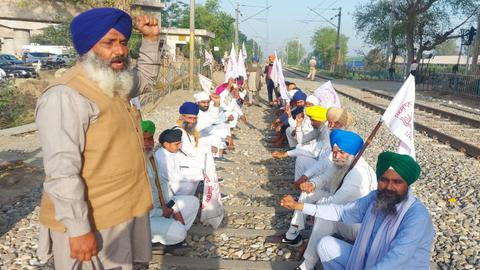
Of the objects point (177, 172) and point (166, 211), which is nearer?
point (166, 211)

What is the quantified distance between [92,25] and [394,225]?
205cm

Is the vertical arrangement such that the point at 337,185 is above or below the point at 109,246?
below

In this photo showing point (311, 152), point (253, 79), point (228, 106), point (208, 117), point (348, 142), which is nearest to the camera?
point (348, 142)

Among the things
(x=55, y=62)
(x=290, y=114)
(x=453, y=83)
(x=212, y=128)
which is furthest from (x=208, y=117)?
(x=55, y=62)

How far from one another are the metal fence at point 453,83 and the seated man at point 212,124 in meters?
14.2

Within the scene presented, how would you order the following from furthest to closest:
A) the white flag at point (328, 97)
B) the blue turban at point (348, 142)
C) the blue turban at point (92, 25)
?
the white flag at point (328, 97) < the blue turban at point (348, 142) < the blue turban at point (92, 25)

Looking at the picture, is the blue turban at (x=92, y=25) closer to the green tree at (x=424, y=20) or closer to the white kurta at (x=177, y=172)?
the white kurta at (x=177, y=172)

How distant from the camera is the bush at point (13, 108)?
1055cm

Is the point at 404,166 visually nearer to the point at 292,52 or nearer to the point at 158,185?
the point at 158,185

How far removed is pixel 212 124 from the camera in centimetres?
767

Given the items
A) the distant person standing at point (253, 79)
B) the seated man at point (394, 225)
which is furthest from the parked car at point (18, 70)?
the seated man at point (394, 225)

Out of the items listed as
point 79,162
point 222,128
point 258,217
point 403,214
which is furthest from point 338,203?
point 222,128

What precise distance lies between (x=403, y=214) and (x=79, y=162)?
6.16ft

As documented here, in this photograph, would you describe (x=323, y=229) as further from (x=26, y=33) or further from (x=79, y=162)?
(x=26, y=33)
